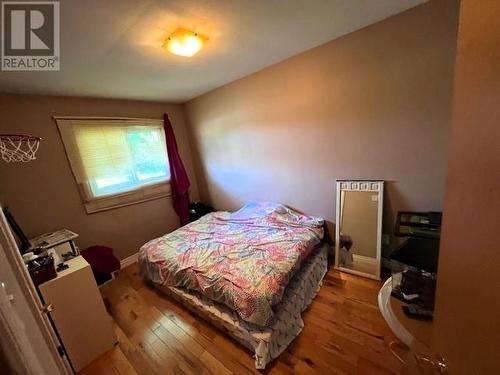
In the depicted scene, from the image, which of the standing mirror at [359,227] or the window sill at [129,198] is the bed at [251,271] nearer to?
the standing mirror at [359,227]

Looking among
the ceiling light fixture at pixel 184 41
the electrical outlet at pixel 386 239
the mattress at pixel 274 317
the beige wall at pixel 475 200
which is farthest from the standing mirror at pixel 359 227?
the ceiling light fixture at pixel 184 41

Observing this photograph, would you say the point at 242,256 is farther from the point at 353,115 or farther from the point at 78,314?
the point at 353,115

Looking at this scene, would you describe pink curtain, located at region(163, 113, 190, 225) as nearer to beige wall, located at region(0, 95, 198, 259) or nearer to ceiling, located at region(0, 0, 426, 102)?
beige wall, located at region(0, 95, 198, 259)

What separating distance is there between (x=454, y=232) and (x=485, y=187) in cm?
16

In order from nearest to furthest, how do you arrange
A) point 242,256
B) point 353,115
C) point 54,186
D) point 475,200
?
point 475,200
point 242,256
point 353,115
point 54,186

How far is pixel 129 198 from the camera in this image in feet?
9.82

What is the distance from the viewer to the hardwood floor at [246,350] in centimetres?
137

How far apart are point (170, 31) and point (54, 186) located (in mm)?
2268

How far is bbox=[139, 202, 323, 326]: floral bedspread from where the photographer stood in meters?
1.50

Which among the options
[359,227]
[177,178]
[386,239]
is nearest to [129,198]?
[177,178]

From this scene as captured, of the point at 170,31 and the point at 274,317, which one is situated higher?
the point at 170,31

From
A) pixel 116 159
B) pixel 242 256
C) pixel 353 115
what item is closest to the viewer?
pixel 242 256

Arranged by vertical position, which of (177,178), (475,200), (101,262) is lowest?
(101,262)

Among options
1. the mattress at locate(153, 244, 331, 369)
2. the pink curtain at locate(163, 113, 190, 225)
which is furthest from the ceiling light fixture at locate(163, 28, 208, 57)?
the mattress at locate(153, 244, 331, 369)
